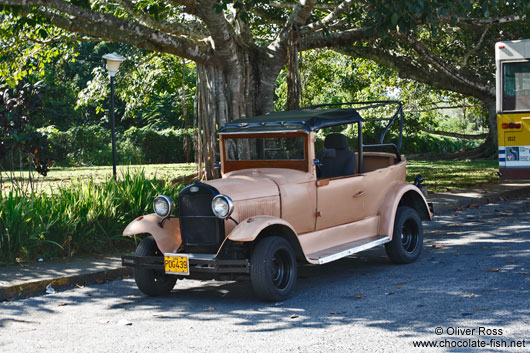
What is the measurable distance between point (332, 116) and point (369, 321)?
9.56 ft

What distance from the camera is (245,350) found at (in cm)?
518

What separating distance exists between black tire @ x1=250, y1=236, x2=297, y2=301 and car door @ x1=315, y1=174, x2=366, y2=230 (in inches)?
32.3

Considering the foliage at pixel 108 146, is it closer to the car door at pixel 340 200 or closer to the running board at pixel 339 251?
the car door at pixel 340 200

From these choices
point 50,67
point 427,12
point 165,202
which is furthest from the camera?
point 50,67

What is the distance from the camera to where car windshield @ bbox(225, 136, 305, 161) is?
25.5ft

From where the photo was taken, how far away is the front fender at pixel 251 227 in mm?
6371

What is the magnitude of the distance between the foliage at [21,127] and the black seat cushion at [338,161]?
5.18 meters

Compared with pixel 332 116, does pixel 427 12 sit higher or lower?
higher

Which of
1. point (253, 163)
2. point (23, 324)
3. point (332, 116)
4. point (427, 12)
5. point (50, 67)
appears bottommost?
point (23, 324)

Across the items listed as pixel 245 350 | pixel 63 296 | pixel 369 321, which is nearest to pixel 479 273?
pixel 369 321

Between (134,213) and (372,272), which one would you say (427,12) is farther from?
(134,213)

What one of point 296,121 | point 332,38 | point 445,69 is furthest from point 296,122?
point 445,69

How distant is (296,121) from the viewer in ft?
25.0

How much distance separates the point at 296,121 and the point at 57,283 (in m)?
3.28
